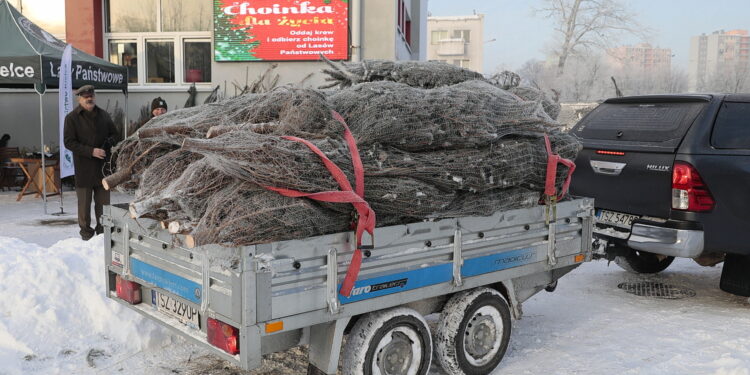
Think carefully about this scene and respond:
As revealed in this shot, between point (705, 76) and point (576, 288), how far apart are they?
50385mm

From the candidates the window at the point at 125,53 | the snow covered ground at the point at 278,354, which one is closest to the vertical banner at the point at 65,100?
the snow covered ground at the point at 278,354

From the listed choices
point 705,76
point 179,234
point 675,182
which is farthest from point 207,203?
point 705,76

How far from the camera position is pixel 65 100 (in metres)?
9.33

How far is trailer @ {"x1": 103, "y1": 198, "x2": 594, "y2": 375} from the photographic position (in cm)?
322

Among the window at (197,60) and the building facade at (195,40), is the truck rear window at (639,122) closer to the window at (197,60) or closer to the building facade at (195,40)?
the building facade at (195,40)

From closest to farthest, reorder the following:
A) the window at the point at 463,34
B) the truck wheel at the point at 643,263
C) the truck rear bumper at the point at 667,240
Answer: the truck rear bumper at the point at 667,240, the truck wheel at the point at 643,263, the window at the point at 463,34

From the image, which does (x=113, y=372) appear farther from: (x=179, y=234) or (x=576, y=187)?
(x=576, y=187)

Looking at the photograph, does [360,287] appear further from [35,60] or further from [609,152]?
[35,60]

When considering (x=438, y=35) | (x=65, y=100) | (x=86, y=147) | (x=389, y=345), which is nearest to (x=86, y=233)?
(x=86, y=147)

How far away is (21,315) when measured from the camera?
4.84 meters

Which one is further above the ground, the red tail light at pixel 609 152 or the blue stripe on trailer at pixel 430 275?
the red tail light at pixel 609 152

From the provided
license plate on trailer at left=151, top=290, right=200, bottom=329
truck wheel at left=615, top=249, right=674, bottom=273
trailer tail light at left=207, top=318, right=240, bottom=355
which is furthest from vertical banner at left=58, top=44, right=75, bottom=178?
truck wheel at left=615, top=249, right=674, bottom=273

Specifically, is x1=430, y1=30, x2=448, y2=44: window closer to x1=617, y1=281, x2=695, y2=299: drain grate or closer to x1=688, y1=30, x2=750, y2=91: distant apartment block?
x1=688, y1=30, x2=750, y2=91: distant apartment block

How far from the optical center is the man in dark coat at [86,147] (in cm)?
757
